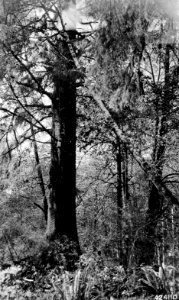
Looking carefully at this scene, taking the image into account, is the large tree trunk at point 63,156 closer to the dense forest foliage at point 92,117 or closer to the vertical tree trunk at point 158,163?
the dense forest foliage at point 92,117

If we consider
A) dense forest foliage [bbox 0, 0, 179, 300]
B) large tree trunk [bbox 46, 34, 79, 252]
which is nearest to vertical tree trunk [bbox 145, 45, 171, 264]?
dense forest foliage [bbox 0, 0, 179, 300]

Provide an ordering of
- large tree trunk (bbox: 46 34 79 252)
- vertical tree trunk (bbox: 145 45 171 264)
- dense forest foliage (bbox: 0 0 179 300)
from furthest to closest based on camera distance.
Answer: vertical tree trunk (bbox: 145 45 171 264) → large tree trunk (bbox: 46 34 79 252) → dense forest foliage (bbox: 0 0 179 300)

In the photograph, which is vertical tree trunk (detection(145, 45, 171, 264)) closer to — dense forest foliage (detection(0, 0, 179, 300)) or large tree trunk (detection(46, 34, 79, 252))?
dense forest foliage (detection(0, 0, 179, 300))

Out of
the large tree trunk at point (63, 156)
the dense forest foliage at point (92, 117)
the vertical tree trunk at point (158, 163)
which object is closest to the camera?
the dense forest foliage at point (92, 117)

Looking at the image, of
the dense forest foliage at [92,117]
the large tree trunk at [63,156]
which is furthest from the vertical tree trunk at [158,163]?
the large tree trunk at [63,156]

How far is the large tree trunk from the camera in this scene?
5.65 m

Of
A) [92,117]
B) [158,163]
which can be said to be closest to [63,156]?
[92,117]

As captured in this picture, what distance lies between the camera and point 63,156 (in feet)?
19.5

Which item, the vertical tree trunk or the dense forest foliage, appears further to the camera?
the vertical tree trunk

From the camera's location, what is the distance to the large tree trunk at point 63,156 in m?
5.65

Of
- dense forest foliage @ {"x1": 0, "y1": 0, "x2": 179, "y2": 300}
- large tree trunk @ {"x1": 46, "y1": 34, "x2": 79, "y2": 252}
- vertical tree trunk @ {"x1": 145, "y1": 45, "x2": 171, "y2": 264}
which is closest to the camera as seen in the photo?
dense forest foliage @ {"x1": 0, "y1": 0, "x2": 179, "y2": 300}

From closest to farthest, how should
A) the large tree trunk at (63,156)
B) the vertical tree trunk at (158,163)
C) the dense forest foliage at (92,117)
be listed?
the dense forest foliage at (92,117) → the large tree trunk at (63,156) → the vertical tree trunk at (158,163)

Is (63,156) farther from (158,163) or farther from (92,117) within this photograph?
(158,163)

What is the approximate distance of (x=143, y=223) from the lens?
25.4 feet
